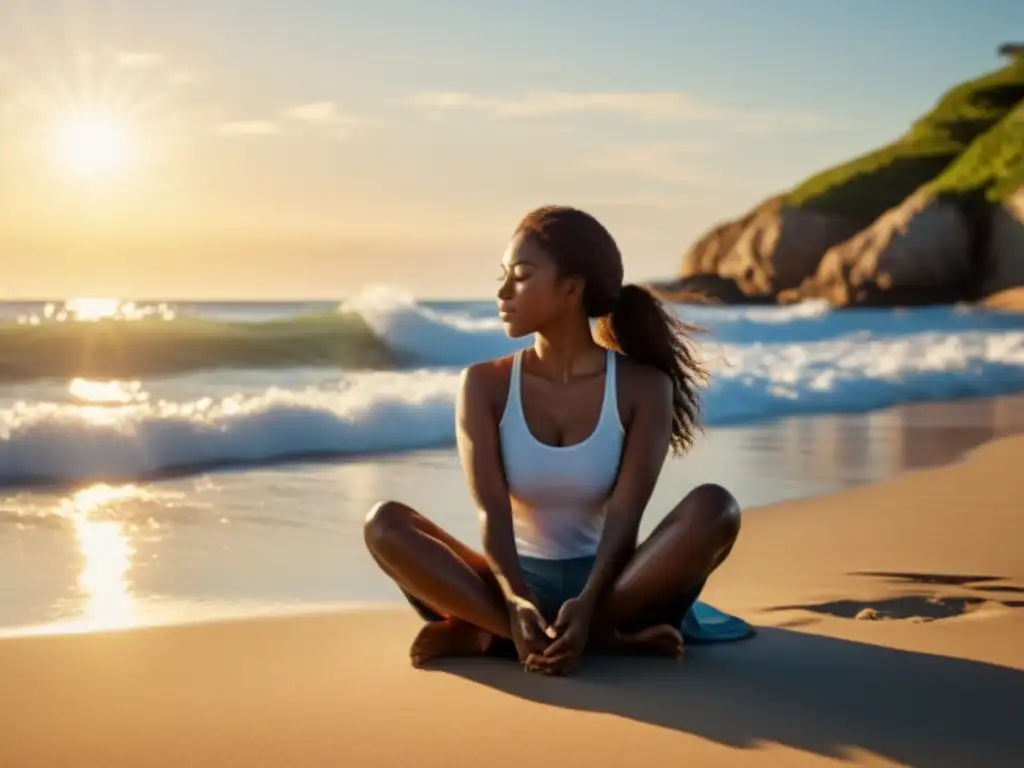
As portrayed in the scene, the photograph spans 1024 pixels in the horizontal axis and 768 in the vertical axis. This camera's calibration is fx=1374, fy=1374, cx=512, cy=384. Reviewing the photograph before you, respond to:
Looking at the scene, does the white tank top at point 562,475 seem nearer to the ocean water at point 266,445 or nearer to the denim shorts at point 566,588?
the denim shorts at point 566,588

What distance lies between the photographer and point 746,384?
14.7m

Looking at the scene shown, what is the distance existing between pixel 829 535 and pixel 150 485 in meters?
4.43

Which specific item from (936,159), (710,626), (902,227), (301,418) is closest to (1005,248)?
(902,227)

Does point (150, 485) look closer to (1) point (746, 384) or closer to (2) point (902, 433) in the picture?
Answer: (2) point (902, 433)

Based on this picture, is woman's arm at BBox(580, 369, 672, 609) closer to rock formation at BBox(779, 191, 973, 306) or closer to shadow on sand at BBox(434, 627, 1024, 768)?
shadow on sand at BBox(434, 627, 1024, 768)

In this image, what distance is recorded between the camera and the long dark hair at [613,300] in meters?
4.29

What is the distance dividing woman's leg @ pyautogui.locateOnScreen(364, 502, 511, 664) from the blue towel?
671 mm

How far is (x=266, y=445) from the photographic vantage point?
10570 millimetres

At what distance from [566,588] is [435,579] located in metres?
0.42

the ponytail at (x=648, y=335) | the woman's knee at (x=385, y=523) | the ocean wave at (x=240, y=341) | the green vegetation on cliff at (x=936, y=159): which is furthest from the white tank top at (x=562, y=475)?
the green vegetation on cliff at (x=936, y=159)

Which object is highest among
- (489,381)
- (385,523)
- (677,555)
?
(489,381)

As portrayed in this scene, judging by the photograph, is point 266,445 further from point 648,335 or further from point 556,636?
point 556,636

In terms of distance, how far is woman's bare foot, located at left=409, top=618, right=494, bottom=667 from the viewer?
4.35 meters

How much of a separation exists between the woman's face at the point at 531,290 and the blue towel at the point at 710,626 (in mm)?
1102
